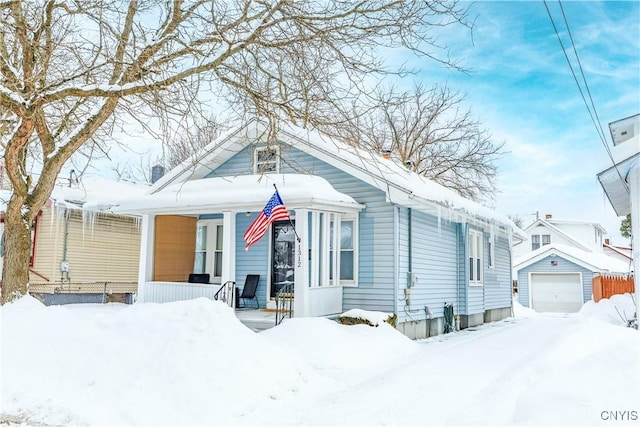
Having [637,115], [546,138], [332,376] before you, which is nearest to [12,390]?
[332,376]

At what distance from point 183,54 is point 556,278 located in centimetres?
2750

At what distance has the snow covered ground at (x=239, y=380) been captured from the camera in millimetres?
5160

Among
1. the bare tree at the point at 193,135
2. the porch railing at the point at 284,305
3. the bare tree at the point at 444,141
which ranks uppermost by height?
the bare tree at the point at 444,141

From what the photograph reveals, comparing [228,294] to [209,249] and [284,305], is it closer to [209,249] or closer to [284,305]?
[284,305]

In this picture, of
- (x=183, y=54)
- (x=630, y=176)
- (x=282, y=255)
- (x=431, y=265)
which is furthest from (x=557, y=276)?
(x=183, y=54)

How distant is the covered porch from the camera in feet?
34.7

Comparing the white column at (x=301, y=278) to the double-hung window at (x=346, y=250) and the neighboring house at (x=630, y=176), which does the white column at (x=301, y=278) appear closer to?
the double-hung window at (x=346, y=250)

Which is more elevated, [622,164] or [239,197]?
[622,164]

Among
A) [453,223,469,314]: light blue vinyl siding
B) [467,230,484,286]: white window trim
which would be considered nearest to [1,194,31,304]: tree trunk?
[453,223,469,314]: light blue vinyl siding

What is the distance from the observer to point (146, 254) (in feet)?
40.6

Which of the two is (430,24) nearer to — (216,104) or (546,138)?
(216,104)

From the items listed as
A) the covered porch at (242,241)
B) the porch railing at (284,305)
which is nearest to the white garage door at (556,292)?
the covered porch at (242,241)

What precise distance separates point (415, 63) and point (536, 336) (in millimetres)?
8059

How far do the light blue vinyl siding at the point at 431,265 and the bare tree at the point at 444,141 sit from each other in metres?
11.8
